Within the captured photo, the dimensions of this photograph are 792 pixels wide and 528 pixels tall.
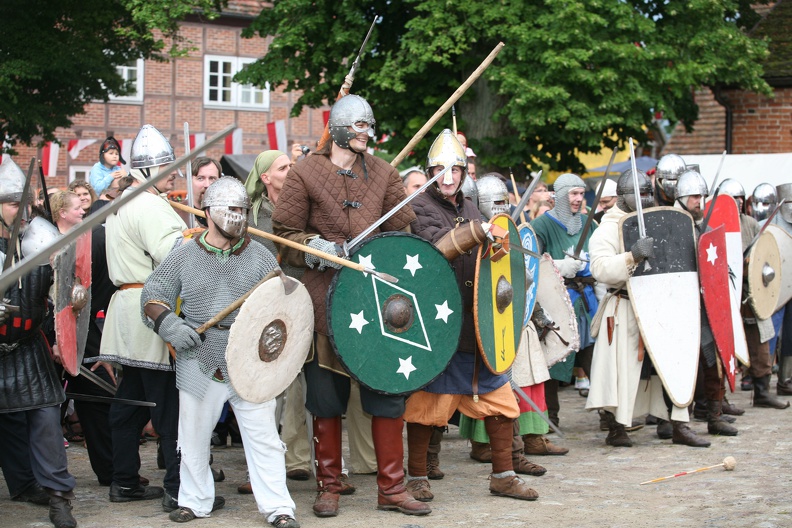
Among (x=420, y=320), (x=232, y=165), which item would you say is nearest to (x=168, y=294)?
(x=420, y=320)

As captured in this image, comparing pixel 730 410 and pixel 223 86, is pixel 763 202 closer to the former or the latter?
pixel 730 410

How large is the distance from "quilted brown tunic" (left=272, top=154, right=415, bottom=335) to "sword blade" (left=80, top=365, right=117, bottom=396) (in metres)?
1.20

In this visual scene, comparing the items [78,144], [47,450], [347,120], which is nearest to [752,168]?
[347,120]

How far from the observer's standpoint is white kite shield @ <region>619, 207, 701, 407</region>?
6910 millimetres

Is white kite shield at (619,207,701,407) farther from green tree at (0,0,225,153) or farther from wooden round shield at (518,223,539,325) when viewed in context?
green tree at (0,0,225,153)

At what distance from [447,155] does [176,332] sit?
167 centimetres

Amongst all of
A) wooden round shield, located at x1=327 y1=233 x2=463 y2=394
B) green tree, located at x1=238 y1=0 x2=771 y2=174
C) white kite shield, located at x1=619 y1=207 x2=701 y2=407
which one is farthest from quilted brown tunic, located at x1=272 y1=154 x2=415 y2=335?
green tree, located at x1=238 y1=0 x2=771 y2=174

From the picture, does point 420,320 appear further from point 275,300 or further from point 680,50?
point 680,50

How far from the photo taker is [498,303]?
18.5 feet

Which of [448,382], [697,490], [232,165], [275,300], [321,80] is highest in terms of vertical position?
[321,80]

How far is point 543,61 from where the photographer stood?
13.8m

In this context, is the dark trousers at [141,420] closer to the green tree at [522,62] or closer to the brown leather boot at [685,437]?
the brown leather boot at [685,437]

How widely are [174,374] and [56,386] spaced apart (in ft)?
1.80

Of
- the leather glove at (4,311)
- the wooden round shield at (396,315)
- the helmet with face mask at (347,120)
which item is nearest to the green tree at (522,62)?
the helmet with face mask at (347,120)
